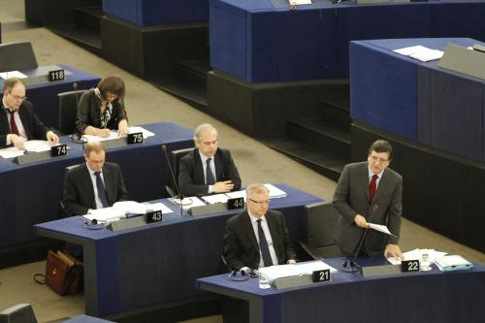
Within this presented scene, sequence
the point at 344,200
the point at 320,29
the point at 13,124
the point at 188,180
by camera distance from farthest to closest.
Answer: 1. the point at 320,29
2. the point at 13,124
3. the point at 188,180
4. the point at 344,200

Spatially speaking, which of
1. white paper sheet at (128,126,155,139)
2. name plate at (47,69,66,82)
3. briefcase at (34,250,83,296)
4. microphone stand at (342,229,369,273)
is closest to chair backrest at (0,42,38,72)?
name plate at (47,69,66,82)

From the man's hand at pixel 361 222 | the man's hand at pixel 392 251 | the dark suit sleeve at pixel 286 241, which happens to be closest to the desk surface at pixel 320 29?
the dark suit sleeve at pixel 286 241

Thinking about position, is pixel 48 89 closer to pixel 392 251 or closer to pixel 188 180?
pixel 188 180

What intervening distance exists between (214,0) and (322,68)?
1466 mm

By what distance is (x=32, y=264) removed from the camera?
1232 cm

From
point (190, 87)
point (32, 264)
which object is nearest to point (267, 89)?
point (190, 87)

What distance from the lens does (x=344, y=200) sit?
35.4ft

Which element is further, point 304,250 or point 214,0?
point 214,0

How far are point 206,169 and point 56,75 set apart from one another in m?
2.97

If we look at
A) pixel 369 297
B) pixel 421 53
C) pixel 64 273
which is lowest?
pixel 64 273

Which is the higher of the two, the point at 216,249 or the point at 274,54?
the point at 274,54

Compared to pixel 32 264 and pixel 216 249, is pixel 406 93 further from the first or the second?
pixel 32 264

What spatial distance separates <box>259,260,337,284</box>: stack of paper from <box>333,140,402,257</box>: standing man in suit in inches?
19.1

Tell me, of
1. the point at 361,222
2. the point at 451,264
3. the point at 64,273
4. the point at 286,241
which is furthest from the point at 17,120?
the point at 451,264
